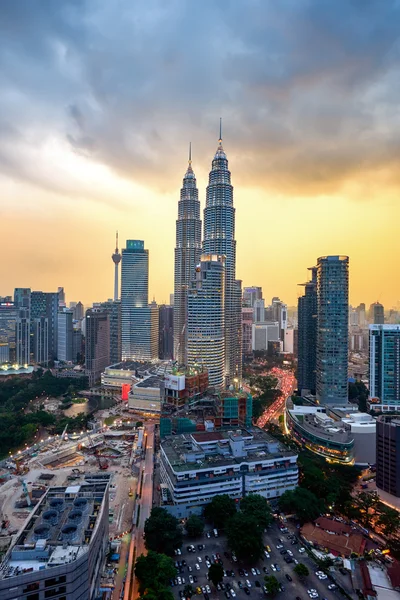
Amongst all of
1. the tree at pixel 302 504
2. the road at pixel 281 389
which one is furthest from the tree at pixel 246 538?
the road at pixel 281 389

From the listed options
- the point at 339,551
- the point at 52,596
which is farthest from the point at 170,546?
the point at 339,551

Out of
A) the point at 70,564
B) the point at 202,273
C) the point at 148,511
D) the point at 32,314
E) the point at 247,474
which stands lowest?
the point at 148,511

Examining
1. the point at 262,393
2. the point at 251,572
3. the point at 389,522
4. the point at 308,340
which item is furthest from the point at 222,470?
the point at 262,393

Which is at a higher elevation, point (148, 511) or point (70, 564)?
point (70, 564)

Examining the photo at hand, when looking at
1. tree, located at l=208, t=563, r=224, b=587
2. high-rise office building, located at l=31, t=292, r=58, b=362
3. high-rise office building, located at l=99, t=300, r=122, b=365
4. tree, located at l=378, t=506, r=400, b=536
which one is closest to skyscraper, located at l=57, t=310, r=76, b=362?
high-rise office building, located at l=31, t=292, r=58, b=362

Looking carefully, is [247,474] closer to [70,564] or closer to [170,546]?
[170,546]

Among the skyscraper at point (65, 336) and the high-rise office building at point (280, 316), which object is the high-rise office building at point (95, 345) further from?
the high-rise office building at point (280, 316)

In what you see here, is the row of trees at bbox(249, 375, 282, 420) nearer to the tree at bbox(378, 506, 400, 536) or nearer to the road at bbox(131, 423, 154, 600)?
the road at bbox(131, 423, 154, 600)
